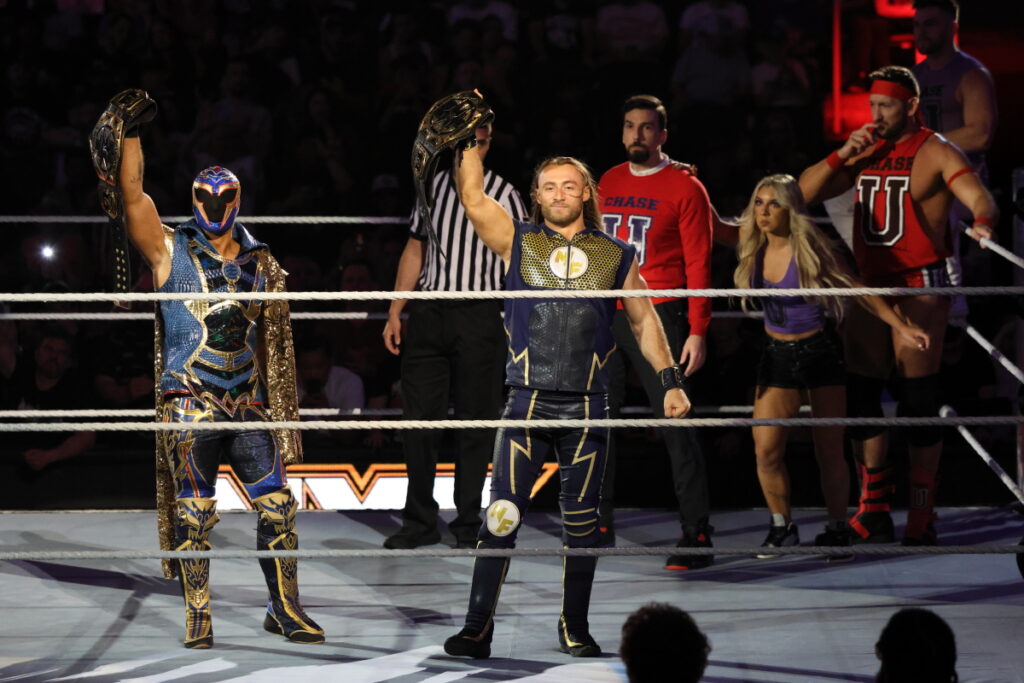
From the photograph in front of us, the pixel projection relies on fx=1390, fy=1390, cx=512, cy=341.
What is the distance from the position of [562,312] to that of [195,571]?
1.18 metres

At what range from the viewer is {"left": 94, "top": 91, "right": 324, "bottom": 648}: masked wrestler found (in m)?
3.61

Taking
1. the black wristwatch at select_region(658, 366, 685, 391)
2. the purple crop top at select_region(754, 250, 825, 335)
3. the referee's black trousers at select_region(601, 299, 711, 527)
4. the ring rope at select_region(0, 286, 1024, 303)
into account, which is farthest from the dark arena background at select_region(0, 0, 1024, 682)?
the ring rope at select_region(0, 286, 1024, 303)

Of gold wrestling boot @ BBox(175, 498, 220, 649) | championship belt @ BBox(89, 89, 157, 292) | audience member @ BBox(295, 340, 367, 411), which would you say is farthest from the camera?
audience member @ BBox(295, 340, 367, 411)

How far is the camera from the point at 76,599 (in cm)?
404

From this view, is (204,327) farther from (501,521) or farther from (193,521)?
(501,521)

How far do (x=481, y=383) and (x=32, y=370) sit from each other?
2001 millimetres

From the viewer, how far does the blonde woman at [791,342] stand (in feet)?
14.5

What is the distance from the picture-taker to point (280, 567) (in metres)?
3.68

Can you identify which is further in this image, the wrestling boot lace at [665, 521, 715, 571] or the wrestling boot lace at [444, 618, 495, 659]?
the wrestling boot lace at [665, 521, 715, 571]

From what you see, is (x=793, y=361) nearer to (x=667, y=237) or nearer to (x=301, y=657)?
(x=667, y=237)

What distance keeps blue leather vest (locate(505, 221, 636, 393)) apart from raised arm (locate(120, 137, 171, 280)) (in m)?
0.94

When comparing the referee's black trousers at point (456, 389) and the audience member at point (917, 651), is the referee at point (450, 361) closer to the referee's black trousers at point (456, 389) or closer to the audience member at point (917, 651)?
the referee's black trousers at point (456, 389)

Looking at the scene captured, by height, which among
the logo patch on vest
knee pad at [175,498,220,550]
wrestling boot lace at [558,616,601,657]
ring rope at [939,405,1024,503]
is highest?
the logo patch on vest

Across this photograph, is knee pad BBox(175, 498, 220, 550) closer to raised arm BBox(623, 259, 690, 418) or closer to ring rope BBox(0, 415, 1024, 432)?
ring rope BBox(0, 415, 1024, 432)
